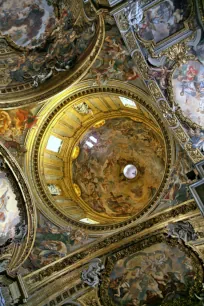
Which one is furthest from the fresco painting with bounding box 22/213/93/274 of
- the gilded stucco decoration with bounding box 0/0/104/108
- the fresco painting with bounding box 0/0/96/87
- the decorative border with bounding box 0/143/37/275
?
the fresco painting with bounding box 0/0/96/87

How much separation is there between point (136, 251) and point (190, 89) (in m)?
5.99

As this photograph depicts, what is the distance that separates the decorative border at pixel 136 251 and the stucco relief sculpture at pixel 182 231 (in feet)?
0.82

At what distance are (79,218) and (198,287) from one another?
18.9 ft

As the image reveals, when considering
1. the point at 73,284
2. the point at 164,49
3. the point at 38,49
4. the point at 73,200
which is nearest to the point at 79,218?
the point at 73,200

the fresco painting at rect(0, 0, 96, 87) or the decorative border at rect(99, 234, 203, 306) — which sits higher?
the fresco painting at rect(0, 0, 96, 87)

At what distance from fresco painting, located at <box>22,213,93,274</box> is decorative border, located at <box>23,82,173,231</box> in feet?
1.15

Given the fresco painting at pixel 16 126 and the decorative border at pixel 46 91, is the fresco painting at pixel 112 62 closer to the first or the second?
the decorative border at pixel 46 91

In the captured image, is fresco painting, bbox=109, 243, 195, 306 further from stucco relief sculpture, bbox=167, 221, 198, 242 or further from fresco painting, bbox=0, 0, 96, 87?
fresco painting, bbox=0, 0, 96, 87

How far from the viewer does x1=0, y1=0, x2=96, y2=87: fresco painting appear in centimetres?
1482

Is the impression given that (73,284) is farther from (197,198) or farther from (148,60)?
(148,60)

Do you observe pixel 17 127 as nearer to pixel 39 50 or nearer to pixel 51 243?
pixel 39 50

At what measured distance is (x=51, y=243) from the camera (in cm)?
1633

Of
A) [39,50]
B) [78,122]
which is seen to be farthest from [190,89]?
[78,122]

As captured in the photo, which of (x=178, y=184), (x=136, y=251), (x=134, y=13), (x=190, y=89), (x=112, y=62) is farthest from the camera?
(x=136, y=251)
